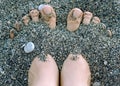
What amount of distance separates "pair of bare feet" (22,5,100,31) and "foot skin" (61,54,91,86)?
0.16m

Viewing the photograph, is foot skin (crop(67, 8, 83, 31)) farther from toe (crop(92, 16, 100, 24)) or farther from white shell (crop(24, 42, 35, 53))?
white shell (crop(24, 42, 35, 53))

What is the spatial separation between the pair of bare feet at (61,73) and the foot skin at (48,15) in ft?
0.54

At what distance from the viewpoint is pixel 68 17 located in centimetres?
174

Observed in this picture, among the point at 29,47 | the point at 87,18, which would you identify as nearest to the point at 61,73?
the point at 29,47

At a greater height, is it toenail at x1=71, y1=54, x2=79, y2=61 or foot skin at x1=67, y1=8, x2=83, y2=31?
foot skin at x1=67, y1=8, x2=83, y2=31

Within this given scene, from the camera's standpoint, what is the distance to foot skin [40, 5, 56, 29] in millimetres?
1722

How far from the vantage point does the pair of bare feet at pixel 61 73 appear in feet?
5.19

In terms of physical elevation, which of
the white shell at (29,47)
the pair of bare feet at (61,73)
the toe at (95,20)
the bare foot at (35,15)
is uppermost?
the bare foot at (35,15)

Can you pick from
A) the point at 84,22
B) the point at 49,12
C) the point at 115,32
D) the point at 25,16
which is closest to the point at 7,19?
the point at 25,16

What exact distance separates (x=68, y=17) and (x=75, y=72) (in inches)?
10.7

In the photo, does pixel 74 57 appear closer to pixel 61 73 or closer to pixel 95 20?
pixel 61 73

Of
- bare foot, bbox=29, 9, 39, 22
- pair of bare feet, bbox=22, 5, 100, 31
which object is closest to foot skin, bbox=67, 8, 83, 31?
pair of bare feet, bbox=22, 5, 100, 31

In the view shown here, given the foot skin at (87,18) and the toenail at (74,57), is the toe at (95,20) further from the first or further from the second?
the toenail at (74,57)

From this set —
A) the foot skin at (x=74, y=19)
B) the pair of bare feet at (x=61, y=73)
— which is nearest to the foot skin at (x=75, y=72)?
the pair of bare feet at (x=61, y=73)
